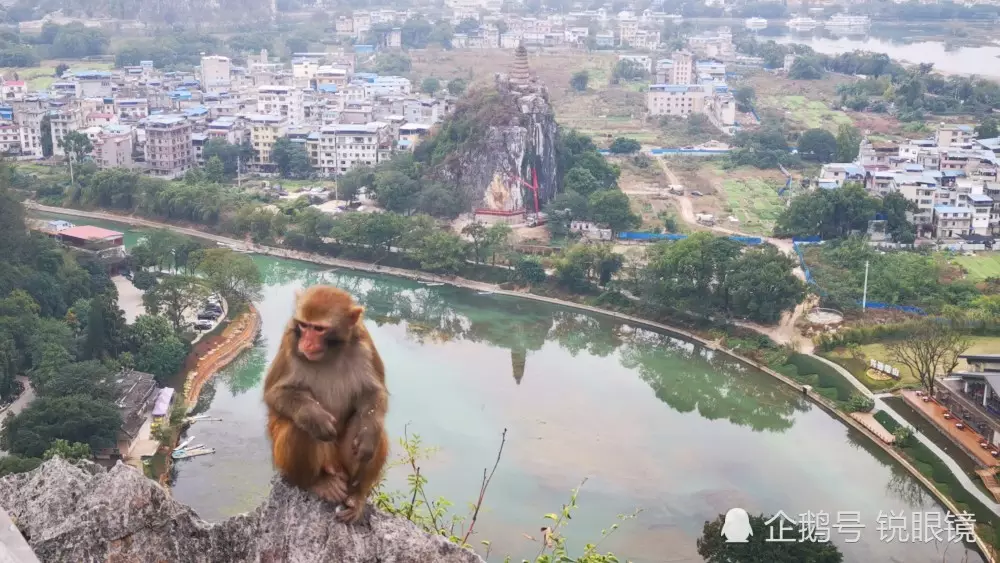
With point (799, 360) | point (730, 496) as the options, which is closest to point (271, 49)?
point (799, 360)

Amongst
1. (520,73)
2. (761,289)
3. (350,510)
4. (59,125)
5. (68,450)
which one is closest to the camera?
(350,510)

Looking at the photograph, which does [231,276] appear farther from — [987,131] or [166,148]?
[987,131]

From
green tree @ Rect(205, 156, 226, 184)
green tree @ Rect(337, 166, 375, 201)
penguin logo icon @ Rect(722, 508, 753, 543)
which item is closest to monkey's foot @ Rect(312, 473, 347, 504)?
penguin logo icon @ Rect(722, 508, 753, 543)

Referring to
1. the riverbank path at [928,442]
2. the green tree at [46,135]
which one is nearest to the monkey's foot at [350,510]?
the riverbank path at [928,442]

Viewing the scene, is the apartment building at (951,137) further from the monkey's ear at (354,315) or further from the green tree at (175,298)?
the monkey's ear at (354,315)

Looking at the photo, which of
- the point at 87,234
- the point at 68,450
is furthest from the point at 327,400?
the point at 87,234

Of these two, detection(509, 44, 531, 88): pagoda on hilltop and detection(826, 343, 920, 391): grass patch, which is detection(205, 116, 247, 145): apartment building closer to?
detection(509, 44, 531, 88): pagoda on hilltop
